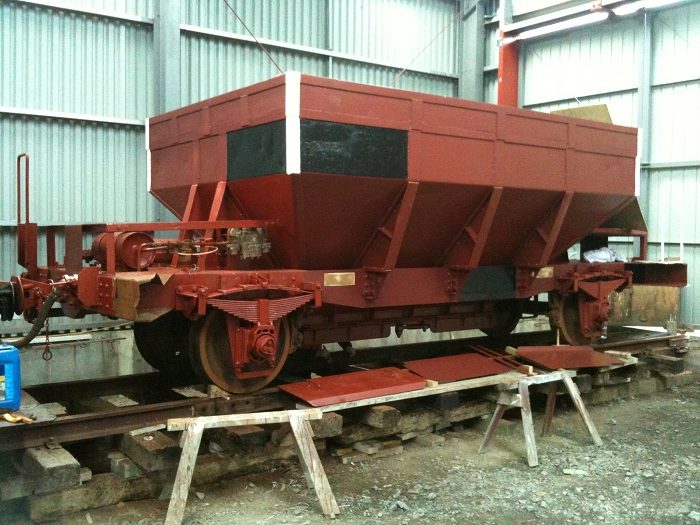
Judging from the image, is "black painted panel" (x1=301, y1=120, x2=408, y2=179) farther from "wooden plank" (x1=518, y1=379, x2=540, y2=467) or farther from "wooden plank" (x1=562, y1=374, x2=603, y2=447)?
"wooden plank" (x1=562, y1=374, x2=603, y2=447)

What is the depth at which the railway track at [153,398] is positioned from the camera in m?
4.48

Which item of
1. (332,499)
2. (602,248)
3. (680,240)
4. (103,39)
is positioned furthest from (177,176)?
(680,240)

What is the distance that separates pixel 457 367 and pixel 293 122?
287cm

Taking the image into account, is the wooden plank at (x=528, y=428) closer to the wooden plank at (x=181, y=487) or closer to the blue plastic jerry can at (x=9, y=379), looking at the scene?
the wooden plank at (x=181, y=487)

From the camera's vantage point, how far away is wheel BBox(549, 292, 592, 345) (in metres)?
8.20

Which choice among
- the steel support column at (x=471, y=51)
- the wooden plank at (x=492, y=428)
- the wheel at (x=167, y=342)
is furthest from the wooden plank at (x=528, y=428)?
the steel support column at (x=471, y=51)

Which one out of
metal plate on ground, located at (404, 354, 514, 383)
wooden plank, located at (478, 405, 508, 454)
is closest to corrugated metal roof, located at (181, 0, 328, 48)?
metal plate on ground, located at (404, 354, 514, 383)

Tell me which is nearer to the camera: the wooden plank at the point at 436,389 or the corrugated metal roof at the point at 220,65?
the wooden plank at the point at 436,389

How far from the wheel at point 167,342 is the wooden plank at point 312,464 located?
87.5 inches

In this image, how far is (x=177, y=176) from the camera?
6707mm

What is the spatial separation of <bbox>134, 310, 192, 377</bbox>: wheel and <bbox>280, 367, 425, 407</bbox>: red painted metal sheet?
157cm

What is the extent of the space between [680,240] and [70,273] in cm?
Result: 1089

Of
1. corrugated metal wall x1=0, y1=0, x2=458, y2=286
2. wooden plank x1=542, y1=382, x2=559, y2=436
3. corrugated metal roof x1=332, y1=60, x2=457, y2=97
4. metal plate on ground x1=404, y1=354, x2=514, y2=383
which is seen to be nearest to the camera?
metal plate on ground x1=404, y1=354, x2=514, y2=383

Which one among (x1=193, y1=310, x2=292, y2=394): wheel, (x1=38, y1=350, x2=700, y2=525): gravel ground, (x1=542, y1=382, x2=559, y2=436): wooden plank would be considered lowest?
(x1=38, y1=350, x2=700, y2=525): gravel ground
